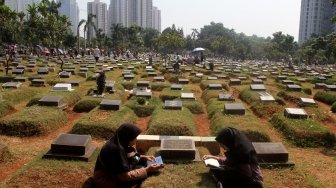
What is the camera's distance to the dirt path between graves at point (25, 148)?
25.2ft

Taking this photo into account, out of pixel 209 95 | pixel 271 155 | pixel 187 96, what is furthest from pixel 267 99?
pixel 271 155

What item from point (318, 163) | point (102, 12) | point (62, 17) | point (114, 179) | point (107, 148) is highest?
point (102, 12)

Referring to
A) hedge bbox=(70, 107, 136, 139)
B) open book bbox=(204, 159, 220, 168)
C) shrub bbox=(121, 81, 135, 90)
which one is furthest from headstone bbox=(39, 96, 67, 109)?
open book bbox=(204, 159, 220, 168)

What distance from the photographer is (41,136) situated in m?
10.5

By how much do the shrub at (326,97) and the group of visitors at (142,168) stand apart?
12.9m

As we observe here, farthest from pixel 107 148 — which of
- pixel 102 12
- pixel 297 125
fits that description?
pixel 102 12

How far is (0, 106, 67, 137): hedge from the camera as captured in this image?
34.4ft

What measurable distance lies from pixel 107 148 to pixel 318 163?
5723mm

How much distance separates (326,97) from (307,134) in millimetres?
7786

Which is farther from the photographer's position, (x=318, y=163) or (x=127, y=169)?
(x=318, y=163)

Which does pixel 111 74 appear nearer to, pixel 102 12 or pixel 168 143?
pixel 168 143

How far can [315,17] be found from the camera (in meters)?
119

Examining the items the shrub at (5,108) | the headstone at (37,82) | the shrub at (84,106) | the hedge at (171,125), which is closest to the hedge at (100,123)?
the hedge at (171,125)

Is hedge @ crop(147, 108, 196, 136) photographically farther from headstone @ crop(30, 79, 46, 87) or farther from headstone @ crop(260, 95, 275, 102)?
headstone @ crop(30, 79, 46, 87)
